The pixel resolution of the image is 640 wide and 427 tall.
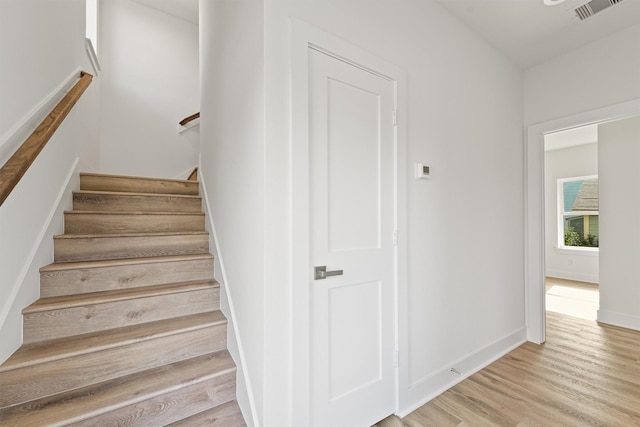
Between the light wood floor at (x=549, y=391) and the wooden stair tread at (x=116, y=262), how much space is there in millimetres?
1696

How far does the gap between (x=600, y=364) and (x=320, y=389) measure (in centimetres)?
255

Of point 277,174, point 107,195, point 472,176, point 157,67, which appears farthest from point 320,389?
point 157,67

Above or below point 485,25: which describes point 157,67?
above

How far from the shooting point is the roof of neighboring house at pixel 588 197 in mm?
5715

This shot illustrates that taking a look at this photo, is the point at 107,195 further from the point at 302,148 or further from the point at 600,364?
the point at 600,364

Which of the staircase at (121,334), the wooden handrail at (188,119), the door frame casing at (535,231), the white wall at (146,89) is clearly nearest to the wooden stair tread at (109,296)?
the staircase at (121,334)

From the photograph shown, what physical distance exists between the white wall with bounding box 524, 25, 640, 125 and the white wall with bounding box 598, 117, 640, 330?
1.28 meters

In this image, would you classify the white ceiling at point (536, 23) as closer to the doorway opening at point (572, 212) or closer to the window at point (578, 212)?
the doorway opening at point (572, 212)

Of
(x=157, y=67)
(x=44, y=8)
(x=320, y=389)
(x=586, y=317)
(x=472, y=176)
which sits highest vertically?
(x=157, y=67)

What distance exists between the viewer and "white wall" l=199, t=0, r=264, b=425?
1.40 metres

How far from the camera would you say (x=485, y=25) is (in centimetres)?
238

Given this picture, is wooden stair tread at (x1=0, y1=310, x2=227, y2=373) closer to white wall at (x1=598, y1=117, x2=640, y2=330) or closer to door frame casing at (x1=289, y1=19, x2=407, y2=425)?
door frame casing at (x1=289, y1=19, x2=407, y2=425)

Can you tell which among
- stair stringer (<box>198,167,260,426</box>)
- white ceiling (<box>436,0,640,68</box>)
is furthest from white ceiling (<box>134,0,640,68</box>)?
stair stringer (<box>198,167,260,426</box>)

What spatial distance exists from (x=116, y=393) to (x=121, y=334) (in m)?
0.31
